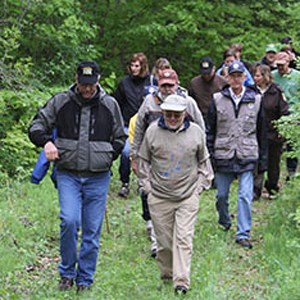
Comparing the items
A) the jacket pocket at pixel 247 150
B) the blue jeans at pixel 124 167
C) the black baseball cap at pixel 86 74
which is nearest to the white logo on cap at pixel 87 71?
the black baseball cap at pixel 86 74

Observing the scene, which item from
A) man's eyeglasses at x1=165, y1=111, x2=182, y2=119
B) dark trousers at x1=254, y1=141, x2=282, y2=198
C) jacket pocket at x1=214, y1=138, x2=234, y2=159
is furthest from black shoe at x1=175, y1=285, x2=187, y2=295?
dark trousers at x1=254, y1=141, x2=282, y2=198

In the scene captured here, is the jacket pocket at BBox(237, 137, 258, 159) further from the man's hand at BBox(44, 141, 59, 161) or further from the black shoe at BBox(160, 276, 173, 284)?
the man's hand at BBox(44, 141, 59, 161)

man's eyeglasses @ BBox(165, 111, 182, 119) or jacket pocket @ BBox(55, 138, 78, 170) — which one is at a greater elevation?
man's eyeglasses @ BBox(165, 111, 182, 119)

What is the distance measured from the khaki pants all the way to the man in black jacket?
0.58m

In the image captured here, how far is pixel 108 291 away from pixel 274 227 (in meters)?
2.94

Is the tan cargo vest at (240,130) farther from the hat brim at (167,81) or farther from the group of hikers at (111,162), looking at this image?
the hat brim at (167,81)

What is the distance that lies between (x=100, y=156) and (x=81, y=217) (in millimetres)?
688

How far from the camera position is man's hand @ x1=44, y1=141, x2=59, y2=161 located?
20.7 feet

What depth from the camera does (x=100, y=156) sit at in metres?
6.48

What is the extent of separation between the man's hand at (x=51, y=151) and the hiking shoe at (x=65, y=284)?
3.86ft

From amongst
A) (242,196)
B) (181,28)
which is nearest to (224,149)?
(242,196)

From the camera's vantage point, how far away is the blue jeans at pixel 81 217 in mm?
6363

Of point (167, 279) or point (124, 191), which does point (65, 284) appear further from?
point (124, 191)

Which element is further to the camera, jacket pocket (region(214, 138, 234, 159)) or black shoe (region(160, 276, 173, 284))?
jacket pocket (region(214, 138, 234, 159))
